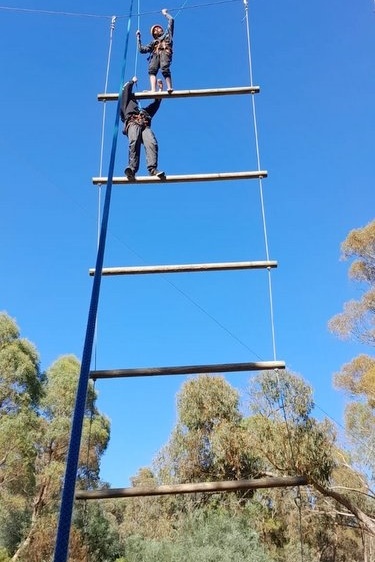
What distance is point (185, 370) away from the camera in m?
3.16

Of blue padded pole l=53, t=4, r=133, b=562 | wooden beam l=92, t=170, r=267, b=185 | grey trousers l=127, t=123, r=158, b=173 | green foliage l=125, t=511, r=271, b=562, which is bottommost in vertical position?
blue padded pole l=53, t=4, r=133, b=562

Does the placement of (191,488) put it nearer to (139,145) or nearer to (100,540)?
(139,145)

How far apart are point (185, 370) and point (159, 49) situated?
10.5 ft

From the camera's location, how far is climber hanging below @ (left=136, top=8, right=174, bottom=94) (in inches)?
180

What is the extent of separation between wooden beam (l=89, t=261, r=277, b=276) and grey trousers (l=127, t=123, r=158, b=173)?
2.72 feet

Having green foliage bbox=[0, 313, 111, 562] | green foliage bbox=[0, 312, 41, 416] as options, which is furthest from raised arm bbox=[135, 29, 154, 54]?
green foliage bbox=[0, 312, 41, 416]

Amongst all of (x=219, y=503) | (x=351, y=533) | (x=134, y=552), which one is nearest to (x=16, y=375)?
(x=134, y=552)

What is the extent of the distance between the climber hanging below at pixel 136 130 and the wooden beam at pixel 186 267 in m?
0.73

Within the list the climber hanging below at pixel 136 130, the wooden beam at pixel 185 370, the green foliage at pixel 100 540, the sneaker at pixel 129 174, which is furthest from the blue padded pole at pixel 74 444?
the green foliage at pixel 100 540

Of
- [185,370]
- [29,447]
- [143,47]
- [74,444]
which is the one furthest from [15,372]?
[74,444]

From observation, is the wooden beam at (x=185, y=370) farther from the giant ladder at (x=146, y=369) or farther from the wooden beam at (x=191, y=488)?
the wooden beam at (x=191, y=488)

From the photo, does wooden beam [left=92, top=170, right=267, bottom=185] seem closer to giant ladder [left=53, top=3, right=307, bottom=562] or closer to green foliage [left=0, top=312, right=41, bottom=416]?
giant ladder [left=53, top=3, right=307, bottom=562]

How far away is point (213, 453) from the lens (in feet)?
43.8

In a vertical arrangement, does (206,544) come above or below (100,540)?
below
